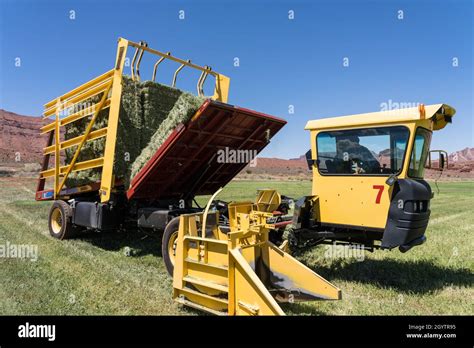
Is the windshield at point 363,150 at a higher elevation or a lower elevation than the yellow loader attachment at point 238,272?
higher

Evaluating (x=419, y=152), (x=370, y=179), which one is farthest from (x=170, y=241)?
(x=419, y=152)

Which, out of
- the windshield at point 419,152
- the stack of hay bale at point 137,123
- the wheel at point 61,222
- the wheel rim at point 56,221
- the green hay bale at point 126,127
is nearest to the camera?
the windshield at point 419,152

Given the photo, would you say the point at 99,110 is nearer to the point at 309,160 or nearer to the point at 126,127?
the point at 126,127

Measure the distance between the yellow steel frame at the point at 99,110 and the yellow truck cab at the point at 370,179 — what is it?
3.40 metres

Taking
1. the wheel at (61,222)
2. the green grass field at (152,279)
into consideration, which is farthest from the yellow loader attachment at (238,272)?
the wheel at (61,222)

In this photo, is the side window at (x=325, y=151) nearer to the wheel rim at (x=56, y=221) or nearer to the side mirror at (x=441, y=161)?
the side mirror at (x=441, y=161)

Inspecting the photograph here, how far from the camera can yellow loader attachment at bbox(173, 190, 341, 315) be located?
13.0 feet

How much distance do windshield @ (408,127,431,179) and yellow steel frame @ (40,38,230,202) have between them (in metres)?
4.46

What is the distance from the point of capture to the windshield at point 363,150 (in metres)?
5.11

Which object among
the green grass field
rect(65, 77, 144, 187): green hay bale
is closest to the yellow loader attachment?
the green grass field
